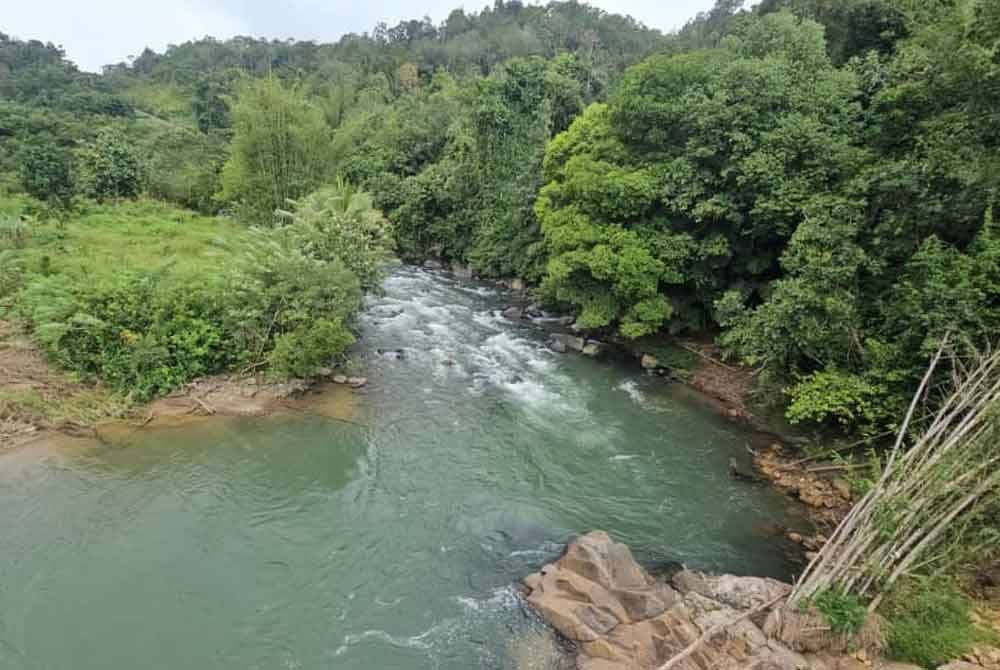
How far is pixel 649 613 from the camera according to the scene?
330 inches

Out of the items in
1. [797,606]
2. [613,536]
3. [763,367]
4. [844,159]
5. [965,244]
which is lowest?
[613,536]

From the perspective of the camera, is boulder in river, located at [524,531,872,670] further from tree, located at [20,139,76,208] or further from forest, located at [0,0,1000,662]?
tree, located at [20,139,76,208]

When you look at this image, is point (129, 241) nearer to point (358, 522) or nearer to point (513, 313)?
point (513, 313)

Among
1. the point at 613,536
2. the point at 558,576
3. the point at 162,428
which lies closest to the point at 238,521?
the point at 162,428

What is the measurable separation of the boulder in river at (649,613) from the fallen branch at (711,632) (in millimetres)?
20

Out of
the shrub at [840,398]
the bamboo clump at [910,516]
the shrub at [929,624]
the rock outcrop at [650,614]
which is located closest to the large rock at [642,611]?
the rock outcrop at [650,614]

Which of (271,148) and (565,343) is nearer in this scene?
(565,343)

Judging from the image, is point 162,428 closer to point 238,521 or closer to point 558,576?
point 238,521

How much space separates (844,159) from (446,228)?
872 inches

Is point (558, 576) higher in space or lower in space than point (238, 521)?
higher

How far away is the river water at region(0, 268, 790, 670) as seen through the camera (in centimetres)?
800

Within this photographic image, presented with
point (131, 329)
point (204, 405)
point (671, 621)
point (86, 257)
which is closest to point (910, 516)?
point (671, 621)

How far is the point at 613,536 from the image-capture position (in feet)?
35.0

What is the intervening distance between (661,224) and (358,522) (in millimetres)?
13518
